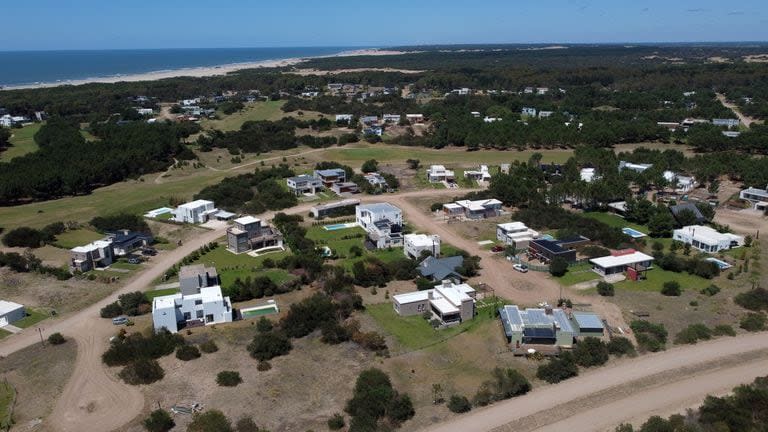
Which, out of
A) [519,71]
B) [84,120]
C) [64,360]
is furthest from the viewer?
[519,71]

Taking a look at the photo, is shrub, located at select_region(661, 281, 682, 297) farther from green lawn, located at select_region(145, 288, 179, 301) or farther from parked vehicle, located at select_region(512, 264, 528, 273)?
green lawn, located at select_region(145, 288, 179, 301)

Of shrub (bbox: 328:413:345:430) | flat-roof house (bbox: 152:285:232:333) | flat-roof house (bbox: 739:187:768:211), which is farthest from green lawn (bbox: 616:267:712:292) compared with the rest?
flat-roof house (bbox: 152:285:232:333)

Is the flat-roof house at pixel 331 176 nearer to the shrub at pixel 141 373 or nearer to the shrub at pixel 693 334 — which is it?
the shrub at pixel 141 373

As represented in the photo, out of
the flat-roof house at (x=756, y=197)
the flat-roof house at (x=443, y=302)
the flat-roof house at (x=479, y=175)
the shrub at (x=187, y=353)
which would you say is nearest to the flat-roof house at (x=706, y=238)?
the flat-roof house at (x=756, y=197)

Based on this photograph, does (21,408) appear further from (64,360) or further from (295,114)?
(295,114)

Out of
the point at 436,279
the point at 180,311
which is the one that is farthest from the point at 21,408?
the point at 436,279

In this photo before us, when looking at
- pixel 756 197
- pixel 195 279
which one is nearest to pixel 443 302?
pixel 195 279

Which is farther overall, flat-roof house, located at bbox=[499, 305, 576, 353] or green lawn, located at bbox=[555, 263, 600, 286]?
green lawn, located at bbox=[555, 263, 600, 286]
